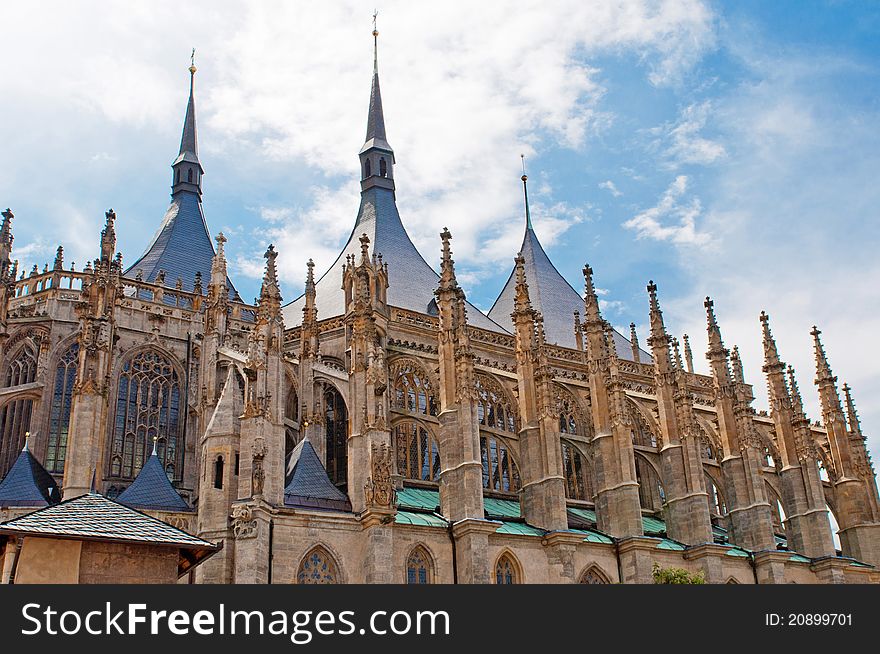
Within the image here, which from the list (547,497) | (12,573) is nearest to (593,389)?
(547,497)

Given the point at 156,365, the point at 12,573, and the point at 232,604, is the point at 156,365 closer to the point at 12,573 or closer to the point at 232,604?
the point at 12,573

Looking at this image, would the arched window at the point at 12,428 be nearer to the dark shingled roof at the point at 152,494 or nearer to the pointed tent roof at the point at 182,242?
the dark shingled roof at the point at 152,494

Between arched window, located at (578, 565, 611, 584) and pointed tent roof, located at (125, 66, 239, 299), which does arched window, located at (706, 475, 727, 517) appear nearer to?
arched window, located at (578, 565, 611, 584)

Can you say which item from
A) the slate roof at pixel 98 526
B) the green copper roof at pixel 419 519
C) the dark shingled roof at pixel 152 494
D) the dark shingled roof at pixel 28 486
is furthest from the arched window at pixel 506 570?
the slate roof at pixel 98 526

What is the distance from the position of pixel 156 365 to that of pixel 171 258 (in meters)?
10.5

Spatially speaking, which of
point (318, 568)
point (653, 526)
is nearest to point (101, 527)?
point (318, 568)

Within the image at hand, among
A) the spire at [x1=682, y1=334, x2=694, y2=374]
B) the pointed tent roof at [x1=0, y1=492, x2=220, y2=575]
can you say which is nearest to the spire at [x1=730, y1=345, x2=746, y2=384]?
the spire at [x1=682, y1=334, x2=694, y2=374]

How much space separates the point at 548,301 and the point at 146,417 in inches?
882

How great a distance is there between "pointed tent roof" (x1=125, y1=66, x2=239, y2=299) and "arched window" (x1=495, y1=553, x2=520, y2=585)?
18.3 m

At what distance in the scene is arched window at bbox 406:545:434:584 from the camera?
27344 mm

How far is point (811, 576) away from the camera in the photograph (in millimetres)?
36125

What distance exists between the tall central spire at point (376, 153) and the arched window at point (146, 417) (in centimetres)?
1872

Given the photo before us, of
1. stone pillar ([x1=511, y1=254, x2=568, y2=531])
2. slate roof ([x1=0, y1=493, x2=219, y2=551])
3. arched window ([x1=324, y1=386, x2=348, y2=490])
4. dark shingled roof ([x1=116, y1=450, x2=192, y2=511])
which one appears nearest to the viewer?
slate roof ([x1=0, y1=493, x2=219, y2=551])

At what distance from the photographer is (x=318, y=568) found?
25547 millimetres
